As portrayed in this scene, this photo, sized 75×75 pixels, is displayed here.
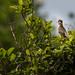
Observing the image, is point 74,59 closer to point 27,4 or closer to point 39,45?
point 39,45

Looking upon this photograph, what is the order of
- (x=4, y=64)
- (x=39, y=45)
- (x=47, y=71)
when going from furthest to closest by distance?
1. (x=39, y=45)
2. (x=47, y=71)
3. (x=4, y=64)

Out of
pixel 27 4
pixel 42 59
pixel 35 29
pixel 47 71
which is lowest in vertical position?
pixel 47 71

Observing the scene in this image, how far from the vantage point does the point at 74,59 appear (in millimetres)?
2650

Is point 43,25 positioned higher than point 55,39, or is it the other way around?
point 43,25

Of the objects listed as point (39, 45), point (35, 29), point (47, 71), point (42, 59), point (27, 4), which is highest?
point (27, 4)

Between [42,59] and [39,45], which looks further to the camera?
[39,45]

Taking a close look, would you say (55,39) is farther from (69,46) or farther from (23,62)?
(23,62)

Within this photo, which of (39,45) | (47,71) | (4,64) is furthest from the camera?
(39,45)

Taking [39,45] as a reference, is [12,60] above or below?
below

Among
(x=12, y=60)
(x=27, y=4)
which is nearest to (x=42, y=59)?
(x=12, y=60)

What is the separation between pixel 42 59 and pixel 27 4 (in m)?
0.70

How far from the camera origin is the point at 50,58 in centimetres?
264

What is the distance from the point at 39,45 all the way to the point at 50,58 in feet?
0.76

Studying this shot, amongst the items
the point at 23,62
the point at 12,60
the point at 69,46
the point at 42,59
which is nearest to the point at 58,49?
the point at 69,46
